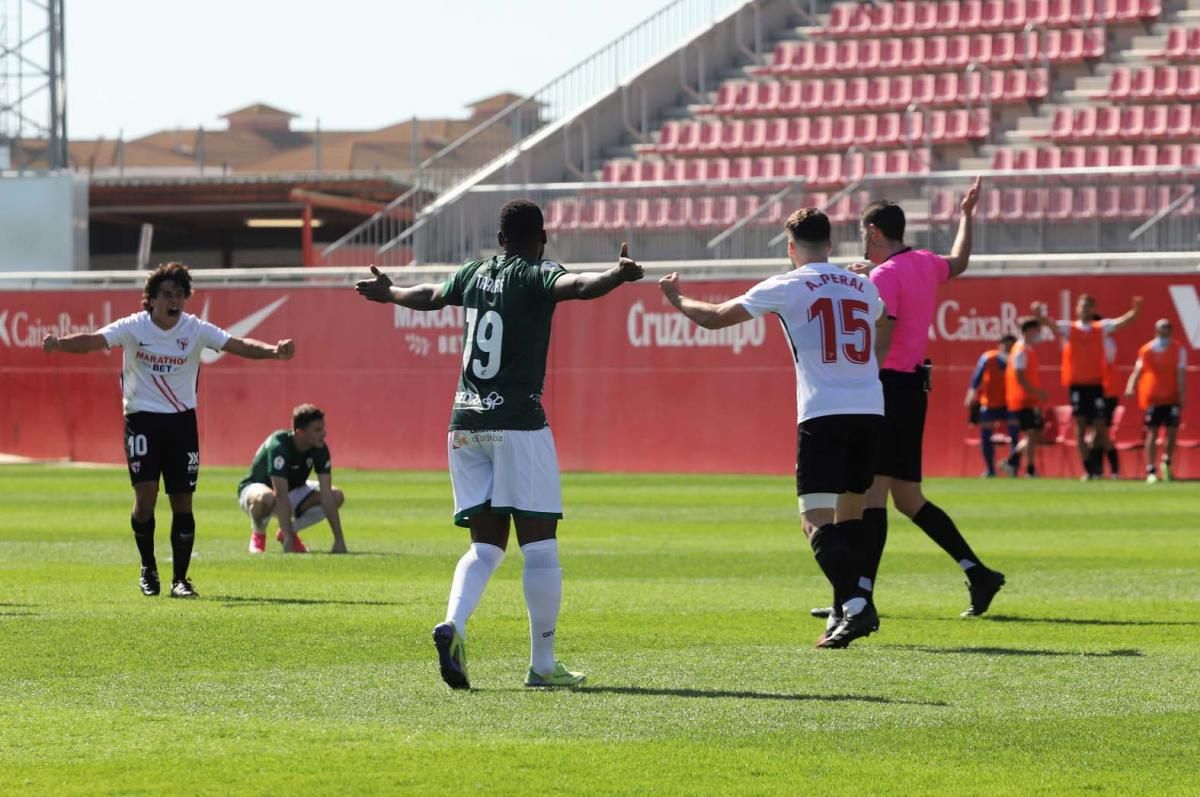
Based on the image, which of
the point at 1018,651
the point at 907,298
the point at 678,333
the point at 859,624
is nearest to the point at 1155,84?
the point at 678,333

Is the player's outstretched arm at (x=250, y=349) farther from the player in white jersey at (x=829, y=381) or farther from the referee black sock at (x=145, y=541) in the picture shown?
the player in white jersey at (x=829, y=381)

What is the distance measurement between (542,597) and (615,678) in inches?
20.5

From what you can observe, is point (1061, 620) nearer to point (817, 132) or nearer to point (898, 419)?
point (898, 419)

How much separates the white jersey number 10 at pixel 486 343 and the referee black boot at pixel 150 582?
4446 mm

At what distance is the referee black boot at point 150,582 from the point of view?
12.3 meters

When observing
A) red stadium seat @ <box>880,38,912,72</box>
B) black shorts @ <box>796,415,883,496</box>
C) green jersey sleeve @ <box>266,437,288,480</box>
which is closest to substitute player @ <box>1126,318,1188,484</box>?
red stadium seat @ <box>880,38,912,72</box>

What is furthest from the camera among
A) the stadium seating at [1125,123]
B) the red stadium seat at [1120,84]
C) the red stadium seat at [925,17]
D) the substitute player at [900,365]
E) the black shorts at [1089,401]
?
the red stadium seat at [925,17]

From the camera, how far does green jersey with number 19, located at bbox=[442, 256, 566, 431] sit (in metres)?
8.39

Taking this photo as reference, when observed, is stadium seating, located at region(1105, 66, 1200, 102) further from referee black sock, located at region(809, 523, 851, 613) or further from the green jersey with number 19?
the green jersey with number 19

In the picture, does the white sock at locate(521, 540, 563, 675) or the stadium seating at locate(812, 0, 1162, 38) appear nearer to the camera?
the white sock at locate(521, 540, 563, 675)

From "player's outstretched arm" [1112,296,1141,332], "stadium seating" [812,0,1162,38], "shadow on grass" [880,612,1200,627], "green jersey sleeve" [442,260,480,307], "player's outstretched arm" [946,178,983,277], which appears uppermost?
"stadium seating" [812,0,1162,38]

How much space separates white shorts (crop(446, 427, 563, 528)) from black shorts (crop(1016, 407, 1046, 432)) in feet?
61.8

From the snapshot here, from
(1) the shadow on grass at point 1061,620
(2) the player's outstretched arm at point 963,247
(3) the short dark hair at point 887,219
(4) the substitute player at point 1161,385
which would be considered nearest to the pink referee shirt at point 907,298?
(3) the short dark hair at point 887,219

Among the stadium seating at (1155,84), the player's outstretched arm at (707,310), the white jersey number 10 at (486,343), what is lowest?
the white jersey number 10 at (486,343)
